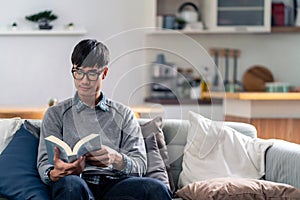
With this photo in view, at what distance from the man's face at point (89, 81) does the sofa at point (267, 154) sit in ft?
1.37

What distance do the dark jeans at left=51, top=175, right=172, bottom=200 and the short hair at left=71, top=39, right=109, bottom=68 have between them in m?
0.52

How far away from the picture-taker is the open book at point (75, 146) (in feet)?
8.77

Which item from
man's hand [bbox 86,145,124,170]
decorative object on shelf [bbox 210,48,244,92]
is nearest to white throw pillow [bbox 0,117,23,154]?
man's hand [bbox 86,145,124,170]

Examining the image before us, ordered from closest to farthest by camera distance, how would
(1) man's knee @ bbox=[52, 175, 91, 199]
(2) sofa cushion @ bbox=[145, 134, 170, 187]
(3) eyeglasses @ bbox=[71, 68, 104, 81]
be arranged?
1. (1) man's knee @ bbox=[52, 175, 91, 199]
2. (3) eyeglasses @ bbox=[71, 68, 104, 81]
3. (2) sofa cushion @ bbox=[145, 134, 170, 187]

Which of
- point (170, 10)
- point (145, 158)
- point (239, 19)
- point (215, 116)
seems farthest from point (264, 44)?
point (145, 158)

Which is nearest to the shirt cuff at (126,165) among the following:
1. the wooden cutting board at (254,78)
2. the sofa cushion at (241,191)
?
the sofa cushion at (241,191)

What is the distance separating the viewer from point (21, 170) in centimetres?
299

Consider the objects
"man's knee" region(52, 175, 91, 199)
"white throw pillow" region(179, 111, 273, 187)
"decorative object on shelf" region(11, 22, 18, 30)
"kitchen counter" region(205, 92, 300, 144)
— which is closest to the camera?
"man's knee" region(52, 175, 91, 199)

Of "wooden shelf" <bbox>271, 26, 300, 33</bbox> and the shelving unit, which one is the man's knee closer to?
the shelving unit

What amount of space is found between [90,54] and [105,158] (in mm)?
478

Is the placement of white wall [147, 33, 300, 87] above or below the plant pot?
below

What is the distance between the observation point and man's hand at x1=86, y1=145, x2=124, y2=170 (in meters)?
2.80

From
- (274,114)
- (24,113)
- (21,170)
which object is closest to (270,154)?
(21,170)

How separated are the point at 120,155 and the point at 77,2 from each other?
3862 mm
